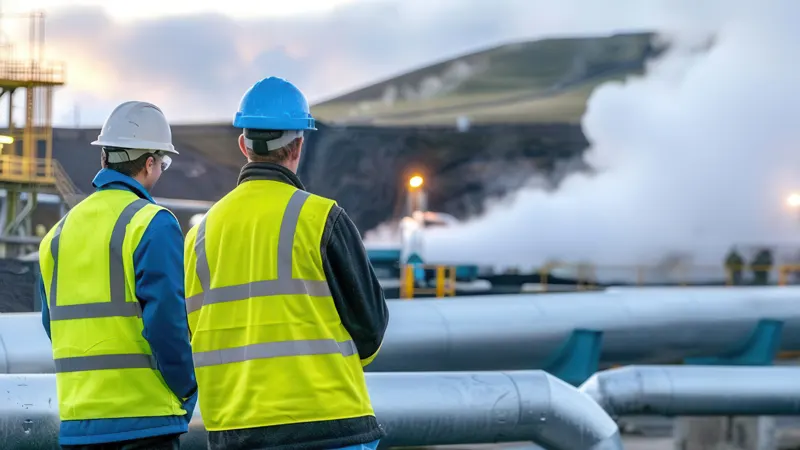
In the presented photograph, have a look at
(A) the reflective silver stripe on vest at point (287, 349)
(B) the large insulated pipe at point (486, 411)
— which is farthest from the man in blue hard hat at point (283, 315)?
(B) the large insulated pipe at point (486, 411)

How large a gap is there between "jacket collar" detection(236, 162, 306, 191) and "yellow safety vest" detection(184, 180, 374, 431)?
2 cm

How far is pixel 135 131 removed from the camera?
2924 millimetres

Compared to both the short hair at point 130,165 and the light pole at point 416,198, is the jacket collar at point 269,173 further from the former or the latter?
the light pole at point 416,198

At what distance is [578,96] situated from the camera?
1630 inches

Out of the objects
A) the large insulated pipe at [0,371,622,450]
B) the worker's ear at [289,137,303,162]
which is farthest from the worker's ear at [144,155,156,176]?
the large insulated pipe at [0,371,622,450]

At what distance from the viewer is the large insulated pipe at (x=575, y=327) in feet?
25.2

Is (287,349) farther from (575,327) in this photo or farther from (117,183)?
(575,327)

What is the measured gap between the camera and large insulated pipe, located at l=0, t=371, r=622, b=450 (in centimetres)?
Result: 425

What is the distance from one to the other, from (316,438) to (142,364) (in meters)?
0.59

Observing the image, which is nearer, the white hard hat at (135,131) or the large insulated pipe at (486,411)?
the white hard hat at (135,131)

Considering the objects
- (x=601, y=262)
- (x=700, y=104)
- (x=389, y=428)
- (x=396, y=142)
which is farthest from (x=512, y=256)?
(x=389, y=428)

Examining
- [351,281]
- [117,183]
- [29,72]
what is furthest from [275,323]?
[29,72]

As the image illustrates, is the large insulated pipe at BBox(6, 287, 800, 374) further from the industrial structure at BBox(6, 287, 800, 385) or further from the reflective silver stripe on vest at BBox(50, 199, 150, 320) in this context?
the reflective silver stripe on vest at BBox(50, 199, 150, 320)

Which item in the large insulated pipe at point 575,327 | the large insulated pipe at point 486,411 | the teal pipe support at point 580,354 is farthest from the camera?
the teal pipe support at point 580,354
